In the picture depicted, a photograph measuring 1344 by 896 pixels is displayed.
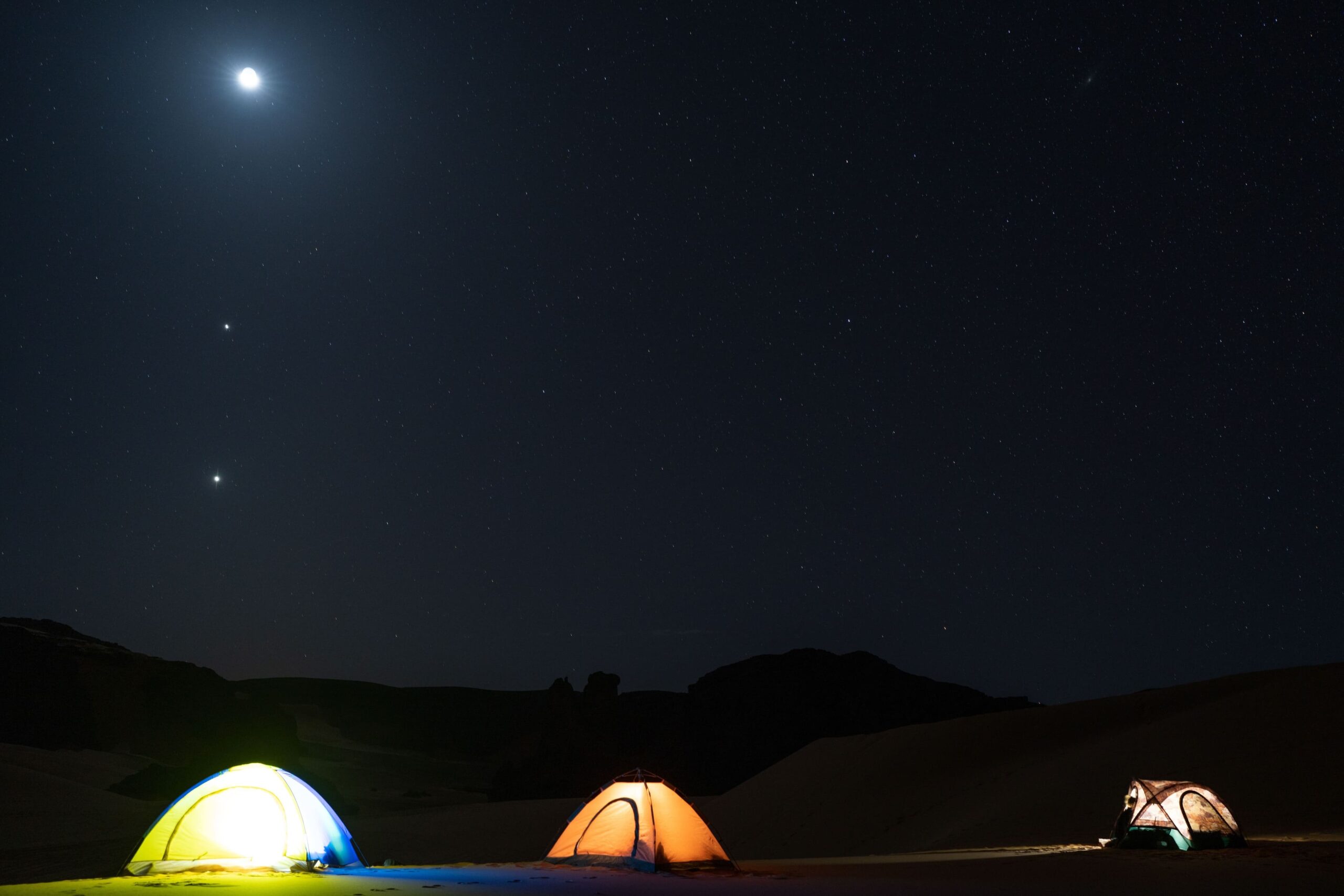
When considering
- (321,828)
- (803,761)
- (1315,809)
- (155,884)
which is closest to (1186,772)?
(1315,809)

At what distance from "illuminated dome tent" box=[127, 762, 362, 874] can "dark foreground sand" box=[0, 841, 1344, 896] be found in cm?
48

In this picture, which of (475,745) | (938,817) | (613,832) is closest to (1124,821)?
(938,817)

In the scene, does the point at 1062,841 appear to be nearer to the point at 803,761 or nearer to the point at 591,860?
the point at 591,860

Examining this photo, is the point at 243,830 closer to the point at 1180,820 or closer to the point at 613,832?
the point at 613,832

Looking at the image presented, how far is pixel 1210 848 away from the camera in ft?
58.3

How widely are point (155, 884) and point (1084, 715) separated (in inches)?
1284

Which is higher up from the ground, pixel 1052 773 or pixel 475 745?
pixel 475 745

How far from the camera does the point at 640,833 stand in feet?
48.4

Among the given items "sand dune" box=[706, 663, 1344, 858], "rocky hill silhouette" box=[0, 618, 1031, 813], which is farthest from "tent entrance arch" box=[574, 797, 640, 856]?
"rocky hill silhouette" box=[0, 618, 1031, 813]

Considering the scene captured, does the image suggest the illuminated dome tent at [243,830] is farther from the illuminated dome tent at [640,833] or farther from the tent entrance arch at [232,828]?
the illuminated dome tent at [640,833]

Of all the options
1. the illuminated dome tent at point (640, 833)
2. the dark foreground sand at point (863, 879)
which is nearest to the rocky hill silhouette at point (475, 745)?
the illuminated dome tent at point (640, 833)

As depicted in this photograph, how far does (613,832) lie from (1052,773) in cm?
1894

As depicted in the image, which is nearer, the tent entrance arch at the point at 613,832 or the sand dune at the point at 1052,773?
the tent entrance arch at the point at 613,832

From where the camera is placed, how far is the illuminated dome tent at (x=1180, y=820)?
58.7 feet
